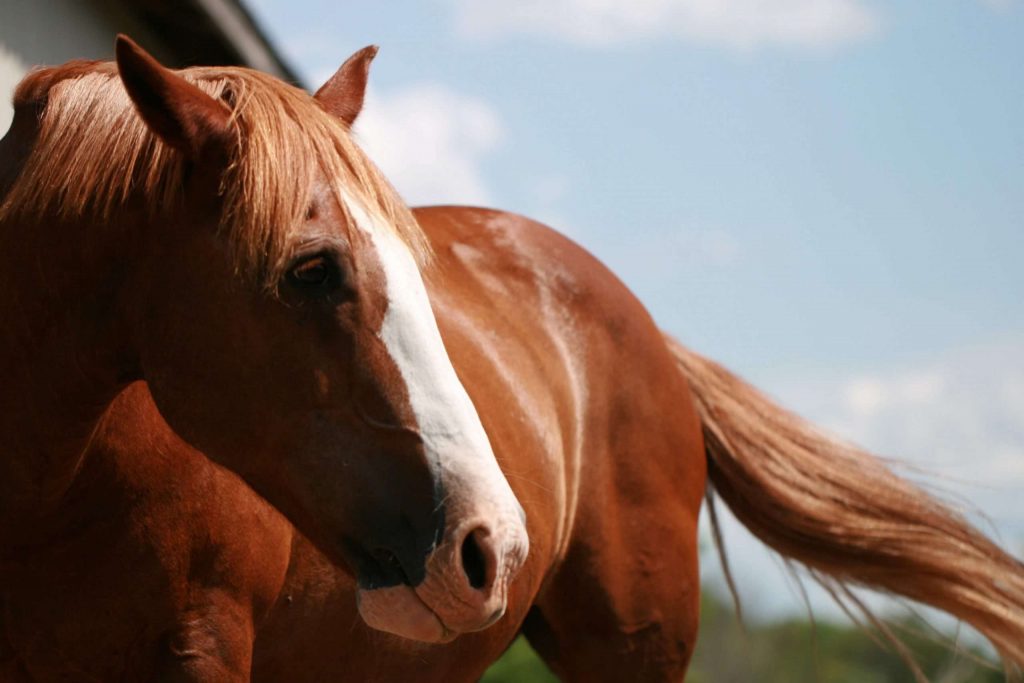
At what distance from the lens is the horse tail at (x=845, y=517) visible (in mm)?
4715

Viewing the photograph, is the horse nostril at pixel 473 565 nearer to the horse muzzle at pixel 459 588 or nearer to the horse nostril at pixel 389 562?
the horse muzzle at pixel 459 588

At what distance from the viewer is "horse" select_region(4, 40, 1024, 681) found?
2721 mm

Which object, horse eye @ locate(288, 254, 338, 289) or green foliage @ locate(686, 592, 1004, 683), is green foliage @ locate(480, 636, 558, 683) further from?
horse eye @ locate(288, 254, 338, 289)

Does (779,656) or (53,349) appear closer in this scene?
(53,349)

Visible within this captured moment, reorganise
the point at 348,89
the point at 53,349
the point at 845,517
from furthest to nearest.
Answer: the point at 845,517 → the point at 348,89 → the point at 53,349

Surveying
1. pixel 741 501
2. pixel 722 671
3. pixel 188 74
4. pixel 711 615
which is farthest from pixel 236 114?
pixel 722 671

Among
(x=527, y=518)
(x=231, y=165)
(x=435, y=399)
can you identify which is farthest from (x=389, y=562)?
(x=527, y=518)

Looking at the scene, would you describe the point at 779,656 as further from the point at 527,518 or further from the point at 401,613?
the point at 401,613

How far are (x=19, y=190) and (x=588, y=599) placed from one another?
7.31 feet

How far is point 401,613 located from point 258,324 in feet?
1.89

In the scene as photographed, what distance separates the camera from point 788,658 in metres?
17.0

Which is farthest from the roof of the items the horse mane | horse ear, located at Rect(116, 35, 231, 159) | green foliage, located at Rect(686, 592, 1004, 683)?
green foliage, located at Rect(686, 592, 1004, 683)

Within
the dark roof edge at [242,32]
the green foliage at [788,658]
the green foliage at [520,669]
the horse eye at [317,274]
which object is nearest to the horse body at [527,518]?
the horse eye at [317,274]

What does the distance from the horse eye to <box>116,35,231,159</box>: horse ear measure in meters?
0.30
